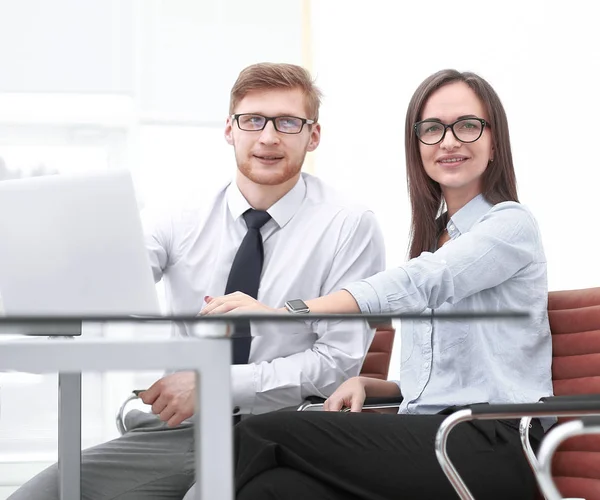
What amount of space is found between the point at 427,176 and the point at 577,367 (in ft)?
1.76

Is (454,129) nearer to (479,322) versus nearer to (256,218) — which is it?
(479,322)

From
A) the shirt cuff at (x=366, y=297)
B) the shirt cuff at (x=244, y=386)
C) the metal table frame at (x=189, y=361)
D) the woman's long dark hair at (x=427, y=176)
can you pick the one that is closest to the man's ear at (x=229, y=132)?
the woman's long dark hair at (x=427, y=176)

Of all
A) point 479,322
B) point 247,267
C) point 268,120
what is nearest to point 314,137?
point 268,120

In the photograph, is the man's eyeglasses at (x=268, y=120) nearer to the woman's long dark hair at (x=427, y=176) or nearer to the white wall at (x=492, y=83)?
the woman's long dark hair at (x=427, y=176)

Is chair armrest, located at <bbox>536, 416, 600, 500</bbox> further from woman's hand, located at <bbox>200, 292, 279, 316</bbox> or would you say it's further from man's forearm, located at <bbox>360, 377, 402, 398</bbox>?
man's forearm, located at <bbox>360, 377, 402, 398</bbox>

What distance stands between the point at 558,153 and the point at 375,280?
3002 mm

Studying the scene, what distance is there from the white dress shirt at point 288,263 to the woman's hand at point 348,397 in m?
0.11

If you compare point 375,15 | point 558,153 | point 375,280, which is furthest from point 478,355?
point 375,15

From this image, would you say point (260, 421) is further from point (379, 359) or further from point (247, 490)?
point (379, 359)

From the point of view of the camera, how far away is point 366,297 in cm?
165

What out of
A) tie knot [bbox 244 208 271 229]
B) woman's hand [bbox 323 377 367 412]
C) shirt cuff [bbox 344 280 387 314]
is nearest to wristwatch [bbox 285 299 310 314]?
shirt cuff [bbox 344 280 387 314]

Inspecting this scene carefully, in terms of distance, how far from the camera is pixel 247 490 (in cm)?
146

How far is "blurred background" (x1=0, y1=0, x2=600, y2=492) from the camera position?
4.28 m

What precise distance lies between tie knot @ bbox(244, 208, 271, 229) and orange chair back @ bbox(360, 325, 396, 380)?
43 cm
